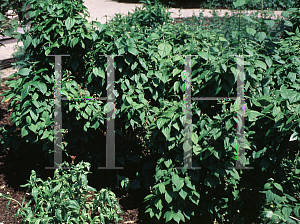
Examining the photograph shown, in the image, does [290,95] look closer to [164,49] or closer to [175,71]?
[175,71]

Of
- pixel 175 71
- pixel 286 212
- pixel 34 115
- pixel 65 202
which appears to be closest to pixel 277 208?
pixel 286 212

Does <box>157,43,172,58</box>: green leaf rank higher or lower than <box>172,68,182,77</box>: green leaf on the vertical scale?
higher

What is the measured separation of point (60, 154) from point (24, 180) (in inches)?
24.6

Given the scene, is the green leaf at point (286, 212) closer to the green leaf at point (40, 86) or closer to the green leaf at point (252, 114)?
Answer: the green leaf at point (252, 114)

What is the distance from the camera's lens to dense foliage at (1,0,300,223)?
2510 mm

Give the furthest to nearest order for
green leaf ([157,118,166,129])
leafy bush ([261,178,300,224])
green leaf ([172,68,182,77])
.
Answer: green leaf ([172,68,182,77]), green leaf ([157,118,166,129]), leafy bush ([261,178,300,224])

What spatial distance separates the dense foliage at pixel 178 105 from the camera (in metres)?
2.51

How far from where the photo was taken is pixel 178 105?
2633 mm

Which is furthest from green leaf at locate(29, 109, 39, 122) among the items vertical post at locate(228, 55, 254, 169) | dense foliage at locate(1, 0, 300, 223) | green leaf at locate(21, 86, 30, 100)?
vertical post at locate(228, 55, 254, 169)

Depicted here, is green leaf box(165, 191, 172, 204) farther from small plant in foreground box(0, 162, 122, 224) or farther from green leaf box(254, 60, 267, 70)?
green leaf box(254, 60, 267, 70)

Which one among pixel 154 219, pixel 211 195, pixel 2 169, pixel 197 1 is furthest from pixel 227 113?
pixel 197 1

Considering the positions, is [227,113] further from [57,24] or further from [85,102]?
[57,24]

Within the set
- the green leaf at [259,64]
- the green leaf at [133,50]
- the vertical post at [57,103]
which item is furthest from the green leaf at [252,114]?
the vertical post at [57,103]

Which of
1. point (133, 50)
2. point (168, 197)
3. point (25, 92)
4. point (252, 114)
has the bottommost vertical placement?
point (168, 197)
